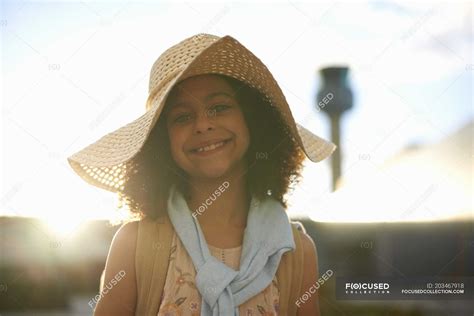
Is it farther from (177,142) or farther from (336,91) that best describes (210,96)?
(336,91)

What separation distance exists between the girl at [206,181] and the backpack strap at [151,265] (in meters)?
0.01

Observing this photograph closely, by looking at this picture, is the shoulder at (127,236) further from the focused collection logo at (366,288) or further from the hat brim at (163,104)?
the focused collection logo at (366,288)

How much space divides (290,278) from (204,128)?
0.40 m

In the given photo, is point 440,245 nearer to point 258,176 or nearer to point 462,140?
point 462,140

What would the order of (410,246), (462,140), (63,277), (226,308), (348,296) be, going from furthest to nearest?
(63,277) < (410,246) < (462,140) < (348,296) < (226,308)

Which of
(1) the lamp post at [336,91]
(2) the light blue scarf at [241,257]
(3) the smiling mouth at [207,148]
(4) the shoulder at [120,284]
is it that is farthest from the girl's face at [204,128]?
(1) the lamp post at [336,91]

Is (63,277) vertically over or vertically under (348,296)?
under

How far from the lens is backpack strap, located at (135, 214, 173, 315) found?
4.29 feet

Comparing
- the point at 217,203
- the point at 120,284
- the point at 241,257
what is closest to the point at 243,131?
the point at 217,203

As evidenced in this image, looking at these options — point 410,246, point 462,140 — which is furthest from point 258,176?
A: point 410,246

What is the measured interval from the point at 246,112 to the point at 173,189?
27 centimetres

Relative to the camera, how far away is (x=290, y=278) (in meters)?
1.39

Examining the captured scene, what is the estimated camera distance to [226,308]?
50.4 inches

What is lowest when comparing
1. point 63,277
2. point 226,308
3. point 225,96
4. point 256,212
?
point 63,277
